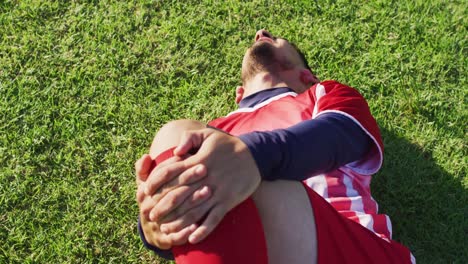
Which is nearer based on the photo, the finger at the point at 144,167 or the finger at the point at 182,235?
the finger at the point at 182,235

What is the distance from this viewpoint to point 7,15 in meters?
3.59

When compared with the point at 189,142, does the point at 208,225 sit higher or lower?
lower

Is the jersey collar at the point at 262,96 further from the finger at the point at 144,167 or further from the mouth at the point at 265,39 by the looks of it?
the finger at the point at 144,167

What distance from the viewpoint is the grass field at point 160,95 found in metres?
2.81

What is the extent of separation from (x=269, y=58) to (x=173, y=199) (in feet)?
4.68

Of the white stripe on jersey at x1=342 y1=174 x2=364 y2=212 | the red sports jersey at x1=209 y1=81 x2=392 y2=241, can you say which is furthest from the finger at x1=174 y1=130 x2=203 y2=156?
the white stripe on jersey at x1=342 y1=174 x2=364 y2=212

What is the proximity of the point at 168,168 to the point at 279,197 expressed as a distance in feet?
1.22

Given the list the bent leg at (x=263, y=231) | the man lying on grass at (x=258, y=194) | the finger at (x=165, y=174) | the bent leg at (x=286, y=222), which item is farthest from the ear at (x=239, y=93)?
the finger at (x=165, y=174)

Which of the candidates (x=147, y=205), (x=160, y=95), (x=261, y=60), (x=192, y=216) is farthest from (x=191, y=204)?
(x=160, y=95)

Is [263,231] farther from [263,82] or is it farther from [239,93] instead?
[239,93]

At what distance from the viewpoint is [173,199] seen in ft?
5.27

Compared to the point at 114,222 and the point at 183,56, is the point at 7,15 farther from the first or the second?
the point at 114,222

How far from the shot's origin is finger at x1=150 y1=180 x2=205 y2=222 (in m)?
1.61

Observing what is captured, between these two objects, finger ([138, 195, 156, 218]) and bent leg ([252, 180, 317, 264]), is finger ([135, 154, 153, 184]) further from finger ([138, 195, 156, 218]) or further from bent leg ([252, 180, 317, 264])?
bent leg ([252, 180, 317, 264])
